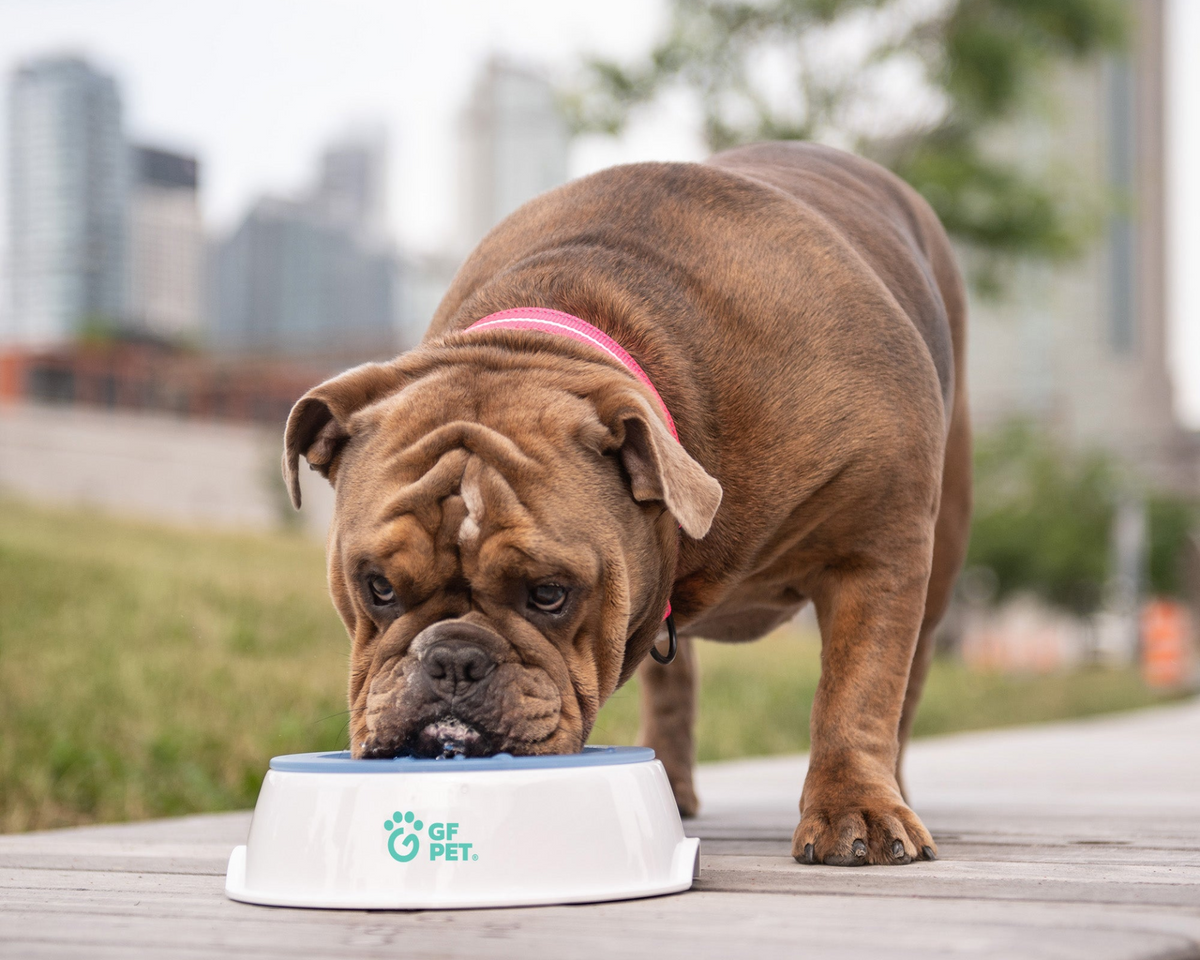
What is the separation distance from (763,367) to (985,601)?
164ft

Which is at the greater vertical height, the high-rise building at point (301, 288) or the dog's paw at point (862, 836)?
the dog's paw at point (862, 836)

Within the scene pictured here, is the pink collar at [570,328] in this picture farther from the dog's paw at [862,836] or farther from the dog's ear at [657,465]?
the dog's paw at [862,836]

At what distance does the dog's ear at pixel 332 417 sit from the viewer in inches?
127

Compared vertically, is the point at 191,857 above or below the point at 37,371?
above

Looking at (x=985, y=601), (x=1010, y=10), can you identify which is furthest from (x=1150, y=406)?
(x=1010, y=10)

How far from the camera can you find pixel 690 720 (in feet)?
15.6

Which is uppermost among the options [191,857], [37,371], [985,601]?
[191,857]

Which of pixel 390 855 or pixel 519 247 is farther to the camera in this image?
pixel 519 247

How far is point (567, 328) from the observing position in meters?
3.32

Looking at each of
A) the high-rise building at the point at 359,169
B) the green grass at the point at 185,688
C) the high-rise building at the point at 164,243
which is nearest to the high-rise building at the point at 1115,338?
the high-rise building at the point at 164,243

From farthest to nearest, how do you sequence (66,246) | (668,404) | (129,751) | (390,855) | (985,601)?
(985,601) < (66,246) < (129,751) < (668,404) < (390,855)

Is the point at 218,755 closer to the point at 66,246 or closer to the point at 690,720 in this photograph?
the point at 690,720

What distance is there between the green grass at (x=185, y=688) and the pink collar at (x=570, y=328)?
126cm

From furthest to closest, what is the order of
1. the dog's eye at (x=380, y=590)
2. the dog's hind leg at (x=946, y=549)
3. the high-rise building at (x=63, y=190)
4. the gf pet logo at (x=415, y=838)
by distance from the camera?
the high-rise building at (x=63, y=190), the dog's hind leg at (x=946, y=549), the dog's eye at (x=380, y=590), the gf pet logo at (x=415, y=838)
